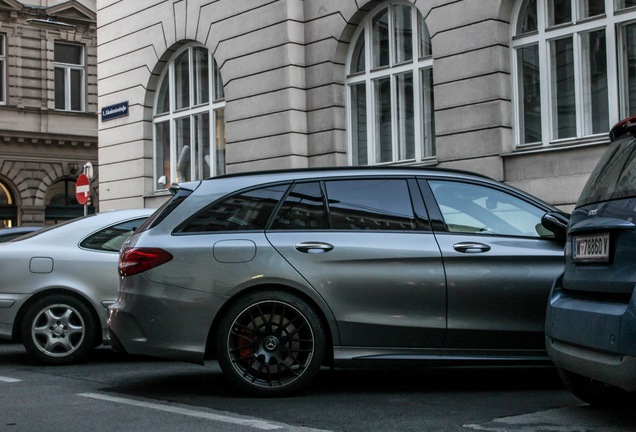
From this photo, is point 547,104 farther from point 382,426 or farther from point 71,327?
point 382,426

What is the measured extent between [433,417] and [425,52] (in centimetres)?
1168

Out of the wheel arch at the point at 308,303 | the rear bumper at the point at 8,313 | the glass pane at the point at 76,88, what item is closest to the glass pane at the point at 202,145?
the rear bumper at the point at 8,313

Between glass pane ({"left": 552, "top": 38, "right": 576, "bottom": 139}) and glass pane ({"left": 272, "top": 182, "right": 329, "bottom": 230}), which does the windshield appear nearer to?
glass pane ({"left": 272, "top": 182, "right": 329, "bottom": 230})

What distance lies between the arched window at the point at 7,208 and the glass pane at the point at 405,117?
21.6 meters

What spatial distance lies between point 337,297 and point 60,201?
31365 mm

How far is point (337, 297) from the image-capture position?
6.58 meters

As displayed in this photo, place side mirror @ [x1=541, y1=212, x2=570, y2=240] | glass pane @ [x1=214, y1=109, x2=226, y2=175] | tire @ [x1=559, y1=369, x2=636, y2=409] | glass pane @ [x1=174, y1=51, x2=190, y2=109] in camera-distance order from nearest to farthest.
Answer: tire @ [x1=559, y1=369, x2=636, y2=409], side mirror @ [x1=541, y1=212, x2=570, y2=240], glass pane @ [x1=214, y1=109, x2=226, y2=175], glass pane @ [x1=174, y1=51, x2=190, y2=109]

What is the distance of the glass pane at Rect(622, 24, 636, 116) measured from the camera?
1358cm

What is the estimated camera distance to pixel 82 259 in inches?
360

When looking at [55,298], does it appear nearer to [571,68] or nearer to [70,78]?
[571,68]

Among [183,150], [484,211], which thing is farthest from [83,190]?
[484,211]

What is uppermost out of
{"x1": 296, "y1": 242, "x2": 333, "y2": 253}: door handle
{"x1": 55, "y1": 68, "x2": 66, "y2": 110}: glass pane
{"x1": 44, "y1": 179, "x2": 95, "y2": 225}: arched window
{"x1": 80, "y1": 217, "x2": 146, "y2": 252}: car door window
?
{"x1": 55, "y1": 68, "x2": 66, "y2": 110}: glass pane

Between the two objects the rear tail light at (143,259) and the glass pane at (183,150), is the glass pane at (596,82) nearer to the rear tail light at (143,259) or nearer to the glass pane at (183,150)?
the rear tail light at (143,259)

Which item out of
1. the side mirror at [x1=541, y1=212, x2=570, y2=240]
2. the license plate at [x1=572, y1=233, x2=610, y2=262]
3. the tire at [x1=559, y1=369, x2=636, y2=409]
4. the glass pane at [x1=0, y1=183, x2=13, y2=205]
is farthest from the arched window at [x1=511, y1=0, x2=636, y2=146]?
the glass pane at [x1=0, y1=183, x2=13, y2=205]
